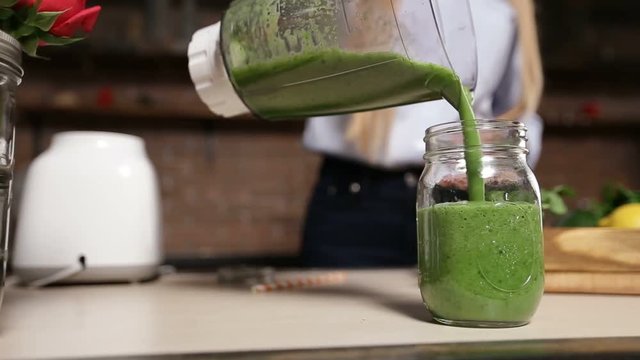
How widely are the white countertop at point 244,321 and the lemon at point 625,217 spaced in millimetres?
102

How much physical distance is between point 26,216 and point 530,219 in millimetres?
673

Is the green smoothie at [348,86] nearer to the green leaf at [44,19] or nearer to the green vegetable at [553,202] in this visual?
the green leaf at [44,19]

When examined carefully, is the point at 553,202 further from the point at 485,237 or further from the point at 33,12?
the point at 33,12

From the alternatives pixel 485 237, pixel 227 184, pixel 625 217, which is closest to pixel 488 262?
pixel 485 237

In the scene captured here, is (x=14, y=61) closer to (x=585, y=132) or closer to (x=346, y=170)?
(x=346, y=170)

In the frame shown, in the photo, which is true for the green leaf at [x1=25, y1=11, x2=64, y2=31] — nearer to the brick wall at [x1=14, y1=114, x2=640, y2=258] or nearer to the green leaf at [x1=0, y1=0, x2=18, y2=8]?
the green leaf at [x1=0, y1=0, x2=18, y2=8]

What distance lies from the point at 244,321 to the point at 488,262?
208 millimetres

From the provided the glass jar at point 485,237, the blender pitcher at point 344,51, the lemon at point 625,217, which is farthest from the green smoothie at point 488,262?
the lemon at point 625,217

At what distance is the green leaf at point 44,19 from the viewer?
1.72 ft

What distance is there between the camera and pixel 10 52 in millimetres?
487

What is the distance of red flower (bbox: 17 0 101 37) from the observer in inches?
20.9

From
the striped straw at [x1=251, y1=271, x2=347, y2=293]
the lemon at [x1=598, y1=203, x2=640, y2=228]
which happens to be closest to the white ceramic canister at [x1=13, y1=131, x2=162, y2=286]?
the striped straw at [x1=251, y1=271, x2=347, y2=293]

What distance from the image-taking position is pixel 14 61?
19.5 inches

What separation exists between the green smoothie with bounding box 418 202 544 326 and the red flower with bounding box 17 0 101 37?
0.34 m
